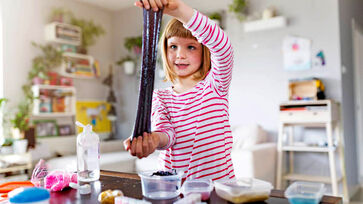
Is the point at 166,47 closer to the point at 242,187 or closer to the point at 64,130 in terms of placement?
the point at 242,187

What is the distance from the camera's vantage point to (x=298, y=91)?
3572 mm

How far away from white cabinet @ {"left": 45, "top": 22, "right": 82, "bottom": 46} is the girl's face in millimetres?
3694

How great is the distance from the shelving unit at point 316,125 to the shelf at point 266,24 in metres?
0.92

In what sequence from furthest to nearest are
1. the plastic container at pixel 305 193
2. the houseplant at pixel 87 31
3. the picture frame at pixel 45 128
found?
the houseplant at pixel 87 31 < the picture frame at pixel 45 128 < the plastic container at pixel 305 193

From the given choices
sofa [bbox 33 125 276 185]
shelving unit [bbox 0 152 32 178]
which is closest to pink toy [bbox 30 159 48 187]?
sofa [bbox 33 125 276 185]

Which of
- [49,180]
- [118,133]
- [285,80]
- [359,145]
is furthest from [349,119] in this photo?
[49,180]

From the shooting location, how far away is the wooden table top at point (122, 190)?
0.70 meters

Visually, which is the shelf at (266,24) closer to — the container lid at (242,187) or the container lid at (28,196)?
the container lid at (242,187)

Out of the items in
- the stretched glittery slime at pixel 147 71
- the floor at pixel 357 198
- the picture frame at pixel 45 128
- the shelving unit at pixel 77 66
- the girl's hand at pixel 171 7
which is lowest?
the floor at pixel 357 198

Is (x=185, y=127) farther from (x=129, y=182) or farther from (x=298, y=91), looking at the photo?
(x=298, y=91)

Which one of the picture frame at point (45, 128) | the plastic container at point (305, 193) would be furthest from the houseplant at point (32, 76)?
the plastic container at point (305, 193)

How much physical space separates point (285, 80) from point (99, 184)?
3210 mm

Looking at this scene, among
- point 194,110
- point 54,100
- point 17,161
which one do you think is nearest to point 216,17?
point 54,100

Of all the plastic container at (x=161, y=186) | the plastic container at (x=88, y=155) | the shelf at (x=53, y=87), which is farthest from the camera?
the shelf at (x=53, y=87)
